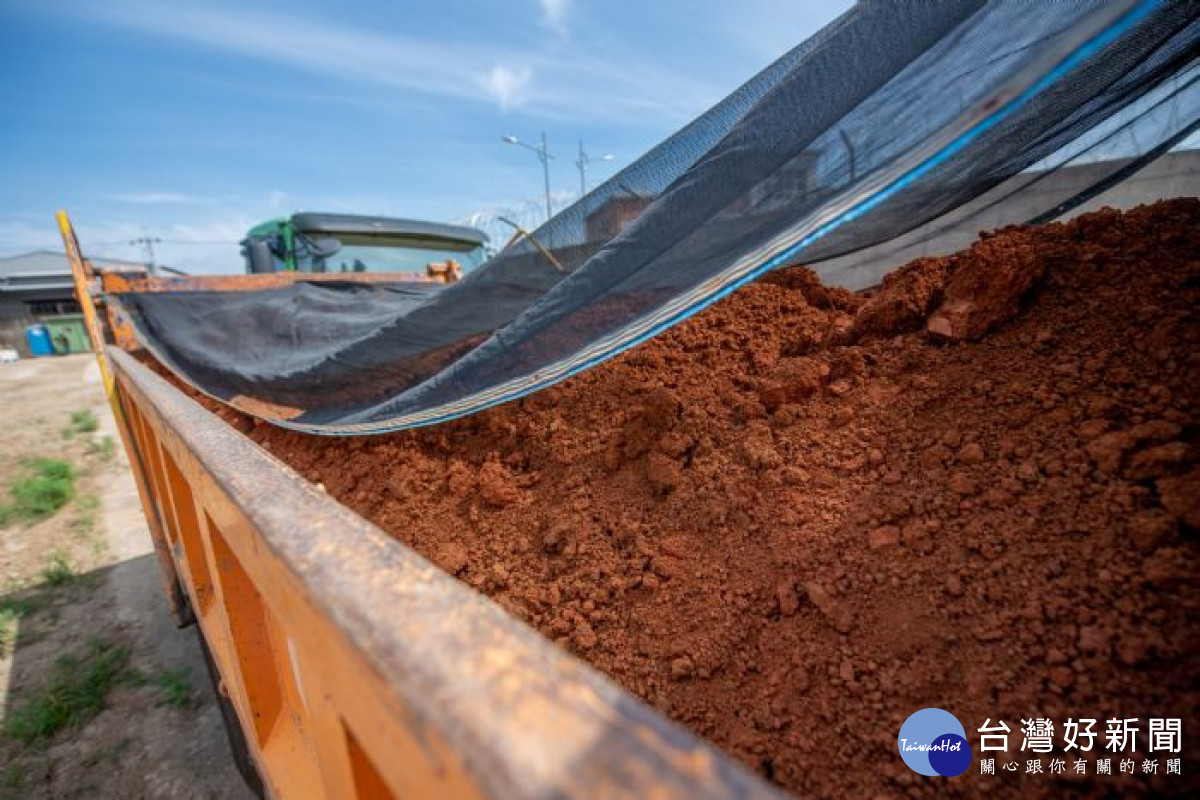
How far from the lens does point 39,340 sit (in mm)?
19375

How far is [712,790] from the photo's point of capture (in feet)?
0.87

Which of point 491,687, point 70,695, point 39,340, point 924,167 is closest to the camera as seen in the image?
point 491,687

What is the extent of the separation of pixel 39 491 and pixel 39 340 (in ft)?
68.8

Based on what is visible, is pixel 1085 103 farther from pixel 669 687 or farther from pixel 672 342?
pixel 669 687

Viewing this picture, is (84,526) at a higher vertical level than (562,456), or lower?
lower

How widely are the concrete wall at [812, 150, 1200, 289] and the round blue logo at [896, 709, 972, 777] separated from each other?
1549 mm

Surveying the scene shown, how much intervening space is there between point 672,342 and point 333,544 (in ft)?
4.20

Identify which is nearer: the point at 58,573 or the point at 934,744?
the point at 934,744

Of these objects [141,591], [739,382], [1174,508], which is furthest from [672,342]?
[141,591]

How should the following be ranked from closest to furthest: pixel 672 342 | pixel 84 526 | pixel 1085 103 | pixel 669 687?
1. pixel 669 687
2. pixel 1085 103
3. pixel 672 342
4. pixel 84 526

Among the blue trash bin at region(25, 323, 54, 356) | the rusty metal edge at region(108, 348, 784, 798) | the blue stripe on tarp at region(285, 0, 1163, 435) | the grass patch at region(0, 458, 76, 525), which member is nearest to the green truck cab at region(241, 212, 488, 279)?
the grass patch at region(0, 458, 76, 525)

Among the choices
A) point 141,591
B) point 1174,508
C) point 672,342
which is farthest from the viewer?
point 141,591

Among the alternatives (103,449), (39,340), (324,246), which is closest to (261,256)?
(324,246)

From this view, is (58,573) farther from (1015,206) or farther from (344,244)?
(1015,206)
